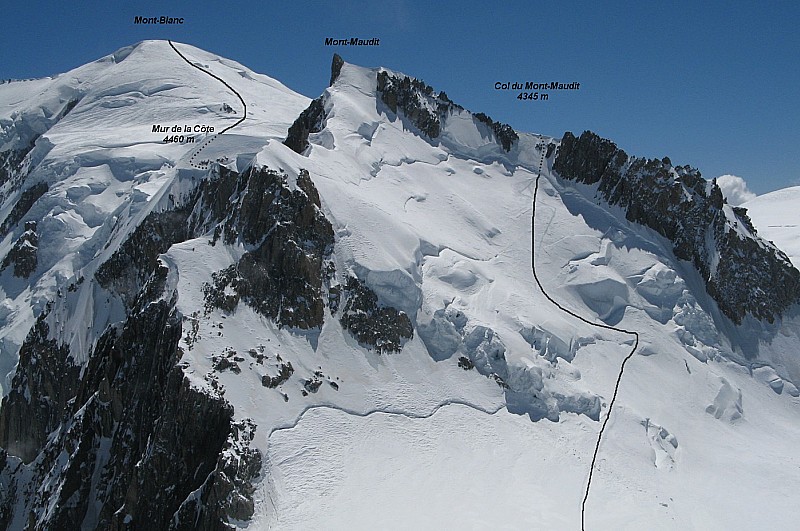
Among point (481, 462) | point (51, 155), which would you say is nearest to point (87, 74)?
point (51, 155)

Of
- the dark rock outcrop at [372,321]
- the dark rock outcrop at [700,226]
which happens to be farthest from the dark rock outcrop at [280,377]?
the dark rock outcrop at [700,226]

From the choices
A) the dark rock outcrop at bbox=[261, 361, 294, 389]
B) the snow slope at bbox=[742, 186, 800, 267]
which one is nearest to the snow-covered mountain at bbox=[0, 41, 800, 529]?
the dark rock outcrop at bbox=[261, 361, 294, 389]

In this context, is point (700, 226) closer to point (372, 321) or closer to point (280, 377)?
point (372, 321)

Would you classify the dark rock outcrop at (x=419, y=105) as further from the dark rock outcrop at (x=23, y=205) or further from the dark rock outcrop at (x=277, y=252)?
the dark rock outcrop at (x=23, y=205)

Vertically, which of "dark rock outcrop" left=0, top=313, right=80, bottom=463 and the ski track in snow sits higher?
the ski track in snow

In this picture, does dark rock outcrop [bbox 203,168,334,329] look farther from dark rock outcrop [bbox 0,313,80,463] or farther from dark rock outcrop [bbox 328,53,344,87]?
dark rock outcrop [bbox 328,53,344,87]

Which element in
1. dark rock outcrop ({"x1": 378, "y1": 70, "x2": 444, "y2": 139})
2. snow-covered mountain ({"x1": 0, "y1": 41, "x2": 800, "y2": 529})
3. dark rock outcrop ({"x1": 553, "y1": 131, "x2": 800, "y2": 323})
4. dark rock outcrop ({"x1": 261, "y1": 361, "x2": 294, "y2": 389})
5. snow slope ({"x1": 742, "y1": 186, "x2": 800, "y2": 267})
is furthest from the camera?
snow slope ({"x1": 742, "y1": 186, "x2": 800, "y2": 267})

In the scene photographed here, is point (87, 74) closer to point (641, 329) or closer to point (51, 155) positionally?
point (51, 155)
